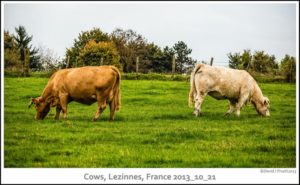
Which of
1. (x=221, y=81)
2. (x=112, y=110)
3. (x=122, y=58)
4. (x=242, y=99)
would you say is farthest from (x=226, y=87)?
(x=122, y=58)

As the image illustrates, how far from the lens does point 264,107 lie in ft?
66.7

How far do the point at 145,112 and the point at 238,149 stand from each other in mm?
8159

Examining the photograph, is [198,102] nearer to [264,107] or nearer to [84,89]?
[264,107]

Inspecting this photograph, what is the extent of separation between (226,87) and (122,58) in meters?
35.7

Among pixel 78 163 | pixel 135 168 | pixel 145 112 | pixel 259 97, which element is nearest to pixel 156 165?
pixel 135 168

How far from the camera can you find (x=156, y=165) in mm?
10953

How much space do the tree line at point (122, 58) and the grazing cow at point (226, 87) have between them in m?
16.8

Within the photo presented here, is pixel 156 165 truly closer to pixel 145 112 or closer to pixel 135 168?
pixel 135 168

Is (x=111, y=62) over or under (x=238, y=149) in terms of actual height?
over

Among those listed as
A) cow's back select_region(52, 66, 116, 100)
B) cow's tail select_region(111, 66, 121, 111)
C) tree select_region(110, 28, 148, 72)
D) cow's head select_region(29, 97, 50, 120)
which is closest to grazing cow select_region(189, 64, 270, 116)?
cow's tail select_region(111, 66, 121, 111)

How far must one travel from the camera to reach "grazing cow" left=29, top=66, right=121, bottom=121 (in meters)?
17.5

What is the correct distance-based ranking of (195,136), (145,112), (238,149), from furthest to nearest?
(145,112) → (195,136) → (238,149)

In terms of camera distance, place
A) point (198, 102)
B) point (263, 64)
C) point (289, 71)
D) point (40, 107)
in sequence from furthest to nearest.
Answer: point (263, 64) → point (289, 71) → point (198, 102) → point (40, 107)

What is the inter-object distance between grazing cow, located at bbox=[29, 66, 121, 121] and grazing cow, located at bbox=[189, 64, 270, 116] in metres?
3.72
